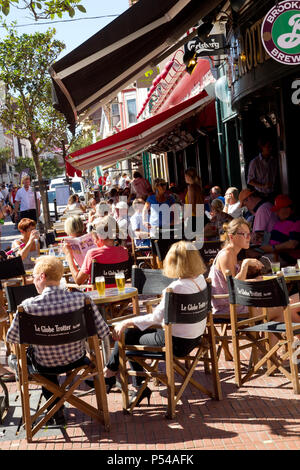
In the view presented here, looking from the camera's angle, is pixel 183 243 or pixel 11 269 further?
pixel 11 269

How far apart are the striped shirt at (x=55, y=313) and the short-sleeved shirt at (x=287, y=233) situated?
3594mm

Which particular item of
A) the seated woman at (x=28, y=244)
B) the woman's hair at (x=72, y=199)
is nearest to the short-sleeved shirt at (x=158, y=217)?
the seated woman at (x=28, y=244)

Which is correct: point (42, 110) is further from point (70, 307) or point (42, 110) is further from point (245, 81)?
point (70, 307)

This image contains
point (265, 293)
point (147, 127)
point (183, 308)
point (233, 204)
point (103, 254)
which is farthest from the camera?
point (147, 127)

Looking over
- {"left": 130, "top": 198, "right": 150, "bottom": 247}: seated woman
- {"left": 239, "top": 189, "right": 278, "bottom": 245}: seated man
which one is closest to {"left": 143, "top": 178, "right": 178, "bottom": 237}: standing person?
{"left": 130, "top": 198, "right": 150, "bottom": 247}: seated woman

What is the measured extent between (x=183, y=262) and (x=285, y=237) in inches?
124

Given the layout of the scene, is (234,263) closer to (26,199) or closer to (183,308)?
(183,308)

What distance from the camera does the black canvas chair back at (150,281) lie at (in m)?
6.56

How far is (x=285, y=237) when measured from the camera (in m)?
8.27

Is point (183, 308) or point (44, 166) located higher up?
point (44, 166)

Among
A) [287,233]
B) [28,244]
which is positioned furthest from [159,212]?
[287,233]

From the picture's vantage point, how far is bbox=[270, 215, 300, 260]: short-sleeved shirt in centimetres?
819

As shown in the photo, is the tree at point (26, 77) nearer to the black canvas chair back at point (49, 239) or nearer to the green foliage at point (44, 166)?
the black canvas chair back at point (49, 239)

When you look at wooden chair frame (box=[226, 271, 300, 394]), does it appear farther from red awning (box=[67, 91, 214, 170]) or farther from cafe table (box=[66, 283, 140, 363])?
red awning (box=[67, 91, 214, 170])
